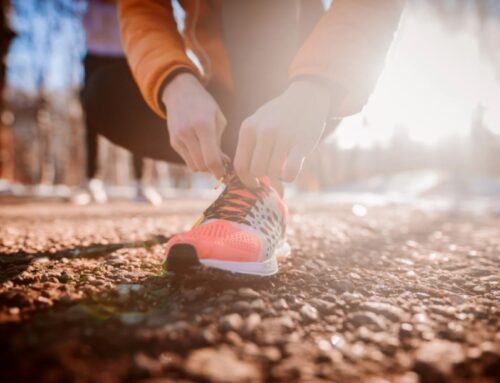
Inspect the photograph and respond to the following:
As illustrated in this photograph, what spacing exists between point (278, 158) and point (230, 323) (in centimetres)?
45

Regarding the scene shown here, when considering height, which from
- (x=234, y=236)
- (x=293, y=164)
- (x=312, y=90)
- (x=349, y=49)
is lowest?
(x=234, y=236)

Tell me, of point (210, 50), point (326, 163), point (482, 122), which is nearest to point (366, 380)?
point (210, 50)

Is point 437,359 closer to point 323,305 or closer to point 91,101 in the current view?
point 323,305

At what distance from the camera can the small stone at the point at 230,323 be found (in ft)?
2.57

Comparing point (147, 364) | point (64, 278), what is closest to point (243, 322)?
point (147, 364)

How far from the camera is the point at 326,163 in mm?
29266

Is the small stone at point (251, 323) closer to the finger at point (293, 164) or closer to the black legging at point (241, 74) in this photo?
the finger at point (293, 164)

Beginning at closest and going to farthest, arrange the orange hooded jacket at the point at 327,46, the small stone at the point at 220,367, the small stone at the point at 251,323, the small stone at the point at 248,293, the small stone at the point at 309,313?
the small stone at the point at 220,367
the small stone at the point at 251,323
the small stone at the point at 309,313
the small stone at the point at 248,293
the orange hooded jacket at the point at 327,46

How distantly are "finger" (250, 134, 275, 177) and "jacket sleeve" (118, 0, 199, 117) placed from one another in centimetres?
50

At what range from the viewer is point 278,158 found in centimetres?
97

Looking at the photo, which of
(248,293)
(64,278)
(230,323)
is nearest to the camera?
(230,323)

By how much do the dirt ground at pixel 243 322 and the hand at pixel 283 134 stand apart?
1.24 feet

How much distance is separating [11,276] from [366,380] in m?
1.11

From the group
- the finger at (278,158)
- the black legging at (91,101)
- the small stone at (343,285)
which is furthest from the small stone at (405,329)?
the black legging at (91,101)
